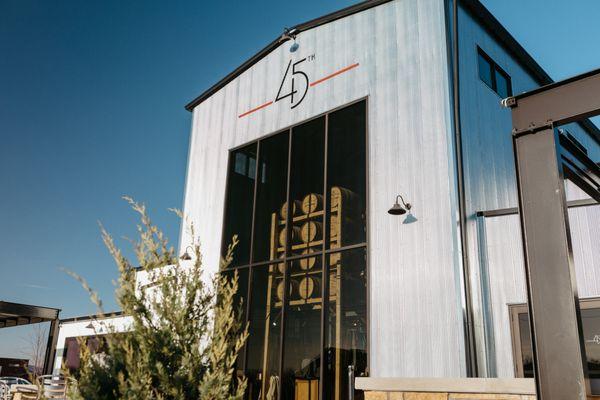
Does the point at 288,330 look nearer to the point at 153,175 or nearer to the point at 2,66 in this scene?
the point at 2,66

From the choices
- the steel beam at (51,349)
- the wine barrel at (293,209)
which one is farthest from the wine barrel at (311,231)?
the steel beam at (51,349)

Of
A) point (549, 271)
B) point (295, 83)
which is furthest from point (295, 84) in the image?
point (549, 271)

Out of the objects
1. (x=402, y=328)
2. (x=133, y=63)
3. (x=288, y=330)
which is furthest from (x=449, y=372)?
(x=133, y=63)

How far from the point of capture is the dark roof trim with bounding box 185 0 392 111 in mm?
9286

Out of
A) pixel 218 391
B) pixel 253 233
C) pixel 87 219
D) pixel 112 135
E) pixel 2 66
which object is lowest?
pixel 218 391

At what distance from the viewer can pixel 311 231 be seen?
8930 millimetres

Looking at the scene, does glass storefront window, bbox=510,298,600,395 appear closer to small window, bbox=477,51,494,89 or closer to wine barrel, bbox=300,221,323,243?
wine barrel, bbox=300,221,323,243

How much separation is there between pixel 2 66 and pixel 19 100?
Answer: 1.46 metres

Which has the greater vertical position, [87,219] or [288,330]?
[87,219]

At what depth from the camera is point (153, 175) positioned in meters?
31.6

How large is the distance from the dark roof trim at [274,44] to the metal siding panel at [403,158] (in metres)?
0.10

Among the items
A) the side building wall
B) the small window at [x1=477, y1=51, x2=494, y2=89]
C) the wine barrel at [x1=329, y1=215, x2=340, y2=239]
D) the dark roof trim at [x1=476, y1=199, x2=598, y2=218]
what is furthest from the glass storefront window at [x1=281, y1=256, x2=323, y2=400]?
the small window at [x1=477, y1=51, x2=494, y2=89]

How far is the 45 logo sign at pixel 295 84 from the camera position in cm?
995

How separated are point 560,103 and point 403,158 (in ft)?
15.2
